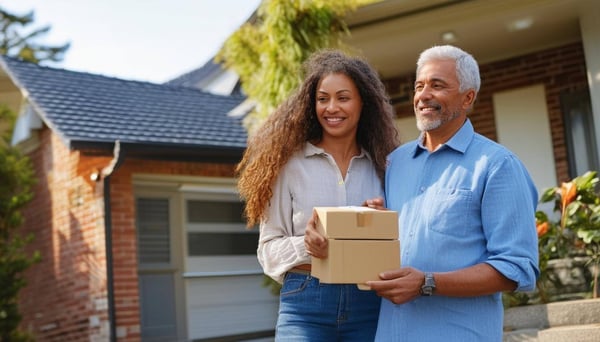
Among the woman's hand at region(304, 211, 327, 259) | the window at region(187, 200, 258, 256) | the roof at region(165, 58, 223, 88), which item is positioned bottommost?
the woman's hand at region(304, 211, 327, 259)

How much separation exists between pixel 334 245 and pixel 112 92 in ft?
32.9

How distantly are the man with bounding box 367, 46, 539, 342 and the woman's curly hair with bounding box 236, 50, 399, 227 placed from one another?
0.41 m

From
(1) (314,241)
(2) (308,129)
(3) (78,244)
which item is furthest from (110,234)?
(1) (314,241)

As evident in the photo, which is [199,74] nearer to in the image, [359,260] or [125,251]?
[125,251]

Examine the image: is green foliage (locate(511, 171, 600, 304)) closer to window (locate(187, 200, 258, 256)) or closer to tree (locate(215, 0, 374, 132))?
tree (locate(215, 0, 374, 132))

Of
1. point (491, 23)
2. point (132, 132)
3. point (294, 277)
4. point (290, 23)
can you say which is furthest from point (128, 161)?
point (294, 277)

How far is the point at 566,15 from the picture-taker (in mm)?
7773

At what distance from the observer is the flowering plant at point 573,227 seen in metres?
6.57

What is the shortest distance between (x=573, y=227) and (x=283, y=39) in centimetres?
317

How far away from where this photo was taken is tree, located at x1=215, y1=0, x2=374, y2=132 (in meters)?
7.84

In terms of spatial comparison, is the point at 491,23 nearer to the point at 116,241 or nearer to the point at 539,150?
the point at 539,150

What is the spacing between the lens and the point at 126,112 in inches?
446

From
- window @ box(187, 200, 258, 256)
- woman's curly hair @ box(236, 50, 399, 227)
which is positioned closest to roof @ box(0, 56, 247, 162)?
window @ box(187, 200, 258, 256)

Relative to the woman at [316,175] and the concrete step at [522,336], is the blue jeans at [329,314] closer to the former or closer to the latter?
the woman at [316,175]
